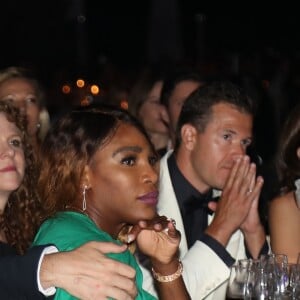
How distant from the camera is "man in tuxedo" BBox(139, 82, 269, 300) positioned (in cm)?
375

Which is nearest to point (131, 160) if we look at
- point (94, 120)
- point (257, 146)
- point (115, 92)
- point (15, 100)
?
point (94, 120)

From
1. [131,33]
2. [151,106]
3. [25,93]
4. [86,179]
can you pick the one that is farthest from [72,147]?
[131,33]

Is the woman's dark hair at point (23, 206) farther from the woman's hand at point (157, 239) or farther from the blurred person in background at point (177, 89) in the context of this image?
the blurred person in background at point (177, 89)

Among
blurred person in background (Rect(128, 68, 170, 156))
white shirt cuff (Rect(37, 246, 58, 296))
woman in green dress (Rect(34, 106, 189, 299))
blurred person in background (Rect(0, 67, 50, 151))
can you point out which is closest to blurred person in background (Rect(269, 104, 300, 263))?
woman in green dress (Rect(34, 106, 189, 299))

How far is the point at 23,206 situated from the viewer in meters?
3.61

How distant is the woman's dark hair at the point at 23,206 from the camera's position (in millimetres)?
3490

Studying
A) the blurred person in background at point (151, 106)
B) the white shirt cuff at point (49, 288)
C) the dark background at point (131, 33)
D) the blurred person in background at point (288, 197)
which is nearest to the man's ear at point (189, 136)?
the blurred person in background at point (288, 197)

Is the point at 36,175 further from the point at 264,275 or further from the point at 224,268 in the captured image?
the point at 264,275

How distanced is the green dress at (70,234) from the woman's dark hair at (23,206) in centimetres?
49

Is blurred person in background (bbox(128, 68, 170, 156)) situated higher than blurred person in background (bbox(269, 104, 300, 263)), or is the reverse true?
blurred person in background (bbox(128, 68, 170, 156))

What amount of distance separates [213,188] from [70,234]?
169 cm

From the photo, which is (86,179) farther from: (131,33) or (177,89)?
(131,33)

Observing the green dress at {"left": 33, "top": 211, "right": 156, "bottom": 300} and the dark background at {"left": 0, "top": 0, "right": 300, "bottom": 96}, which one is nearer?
the green dress at {"left": 33, "top": 211, "right": 156, "bottom": 300}

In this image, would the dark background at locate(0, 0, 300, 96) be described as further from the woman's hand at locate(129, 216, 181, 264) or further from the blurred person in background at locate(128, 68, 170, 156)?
the woman's hand at locate(129, 216, 181, 264)
